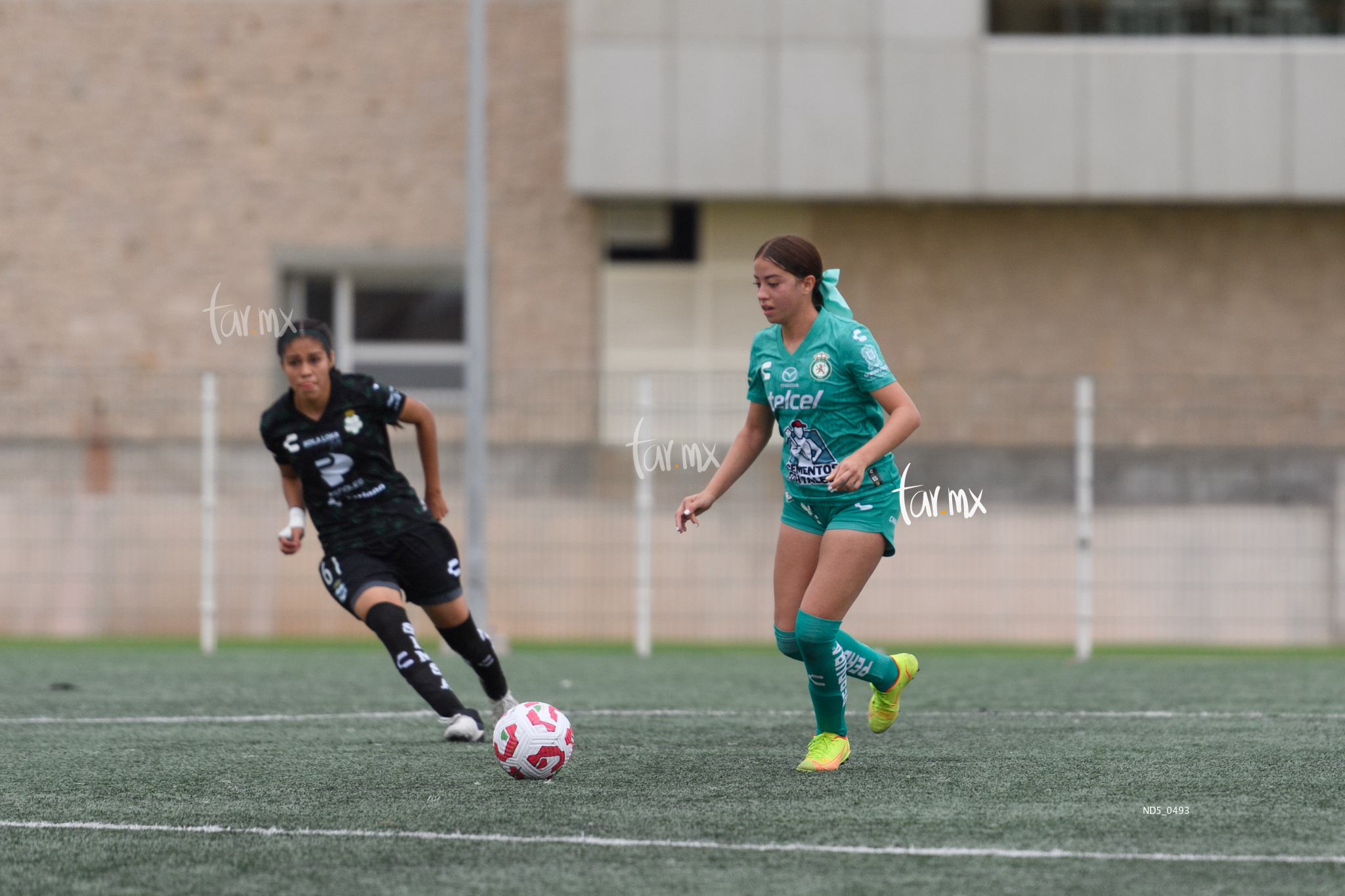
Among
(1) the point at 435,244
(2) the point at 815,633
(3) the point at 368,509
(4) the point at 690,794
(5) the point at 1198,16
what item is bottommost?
(4) the point at 690,794

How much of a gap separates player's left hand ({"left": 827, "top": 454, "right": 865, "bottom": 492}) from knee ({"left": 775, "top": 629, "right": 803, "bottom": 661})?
83 cm

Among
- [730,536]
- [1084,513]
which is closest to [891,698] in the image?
[1084,513]

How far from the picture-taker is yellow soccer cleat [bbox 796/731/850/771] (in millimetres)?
5656

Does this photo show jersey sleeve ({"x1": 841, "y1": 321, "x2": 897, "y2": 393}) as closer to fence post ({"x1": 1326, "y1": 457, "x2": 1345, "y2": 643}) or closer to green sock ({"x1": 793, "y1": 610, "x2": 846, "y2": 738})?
green sock ({"x1": 793, "y1": 610, "x2": 846, "y2": 738})

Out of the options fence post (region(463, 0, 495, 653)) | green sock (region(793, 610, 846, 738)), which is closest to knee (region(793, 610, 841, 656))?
green sock (region(793, 610, 846, 738))

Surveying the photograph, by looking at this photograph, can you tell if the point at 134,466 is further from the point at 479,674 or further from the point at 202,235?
the point at 479,674

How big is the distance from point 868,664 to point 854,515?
2.17 feet

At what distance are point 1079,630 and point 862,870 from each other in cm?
839

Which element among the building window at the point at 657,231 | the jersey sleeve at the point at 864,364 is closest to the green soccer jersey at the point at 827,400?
the jersey sleeve at the point at 864,364

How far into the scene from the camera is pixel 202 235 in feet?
54.5

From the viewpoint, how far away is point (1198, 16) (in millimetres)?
16359

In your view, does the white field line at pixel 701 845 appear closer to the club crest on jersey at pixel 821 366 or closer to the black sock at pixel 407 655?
the black sock at pixel 407 655

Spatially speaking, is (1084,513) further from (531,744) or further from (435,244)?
(435,244)

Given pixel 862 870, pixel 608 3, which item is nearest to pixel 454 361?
pixel 608 3
